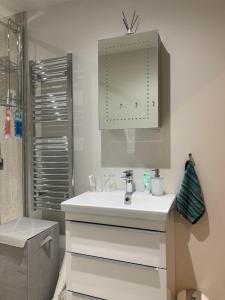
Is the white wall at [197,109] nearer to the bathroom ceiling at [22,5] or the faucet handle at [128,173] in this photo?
the faucet handle at [128,173]

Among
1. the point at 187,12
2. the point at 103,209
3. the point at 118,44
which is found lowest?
the point at 103,209

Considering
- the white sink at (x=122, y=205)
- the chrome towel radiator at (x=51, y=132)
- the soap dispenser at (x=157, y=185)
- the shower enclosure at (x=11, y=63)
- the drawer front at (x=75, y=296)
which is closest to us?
the white sink at (x=122, y=205)

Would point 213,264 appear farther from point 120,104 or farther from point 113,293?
point 120,104

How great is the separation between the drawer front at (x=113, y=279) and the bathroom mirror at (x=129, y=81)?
0.88 meters

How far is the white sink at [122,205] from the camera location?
1.35 meters

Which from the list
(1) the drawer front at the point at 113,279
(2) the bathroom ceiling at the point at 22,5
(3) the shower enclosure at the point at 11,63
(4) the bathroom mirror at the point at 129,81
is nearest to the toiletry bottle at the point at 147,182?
(4) the bathroom mirror at the point at 129,81

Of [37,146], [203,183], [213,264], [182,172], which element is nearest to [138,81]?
[182,172]

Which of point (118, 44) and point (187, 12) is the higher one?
point (187, 12)

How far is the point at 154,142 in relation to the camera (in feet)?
5.89

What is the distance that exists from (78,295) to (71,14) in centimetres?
208

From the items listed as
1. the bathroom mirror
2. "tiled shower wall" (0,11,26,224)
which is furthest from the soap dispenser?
"tiled shower wall" (0,11,26,224)

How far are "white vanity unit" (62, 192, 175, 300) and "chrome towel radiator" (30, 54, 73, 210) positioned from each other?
0.51m

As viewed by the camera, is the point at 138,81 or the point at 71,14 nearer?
the point at 138,81

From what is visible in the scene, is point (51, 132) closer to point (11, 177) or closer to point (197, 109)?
point (11, 177)
